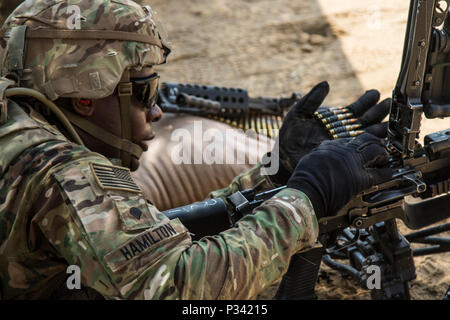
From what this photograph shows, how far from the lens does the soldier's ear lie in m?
2.67

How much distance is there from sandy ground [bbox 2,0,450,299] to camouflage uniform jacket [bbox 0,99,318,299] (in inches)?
162

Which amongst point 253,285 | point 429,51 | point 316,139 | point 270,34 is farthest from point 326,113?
point 270,34

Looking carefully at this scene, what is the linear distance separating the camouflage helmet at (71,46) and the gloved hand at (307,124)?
2.84 feet

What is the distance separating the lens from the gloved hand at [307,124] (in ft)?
9.65

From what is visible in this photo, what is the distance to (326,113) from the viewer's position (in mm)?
3076

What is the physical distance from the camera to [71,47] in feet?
8.39

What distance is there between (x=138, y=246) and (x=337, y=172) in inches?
34.9

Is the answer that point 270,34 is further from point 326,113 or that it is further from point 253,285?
point 253,285

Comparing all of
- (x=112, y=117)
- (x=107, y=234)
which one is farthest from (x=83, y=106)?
(x=107, y=234)

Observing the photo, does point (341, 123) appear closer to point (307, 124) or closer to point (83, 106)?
point (307, 124)

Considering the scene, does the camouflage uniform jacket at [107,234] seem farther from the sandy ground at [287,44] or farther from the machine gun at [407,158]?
the sandy ground at [287,44]

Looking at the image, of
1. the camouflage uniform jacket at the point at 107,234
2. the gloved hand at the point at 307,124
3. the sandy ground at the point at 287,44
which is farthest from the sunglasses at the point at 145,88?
the sandy ground at the point at 287,44

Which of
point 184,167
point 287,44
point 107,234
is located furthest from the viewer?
point 287,44

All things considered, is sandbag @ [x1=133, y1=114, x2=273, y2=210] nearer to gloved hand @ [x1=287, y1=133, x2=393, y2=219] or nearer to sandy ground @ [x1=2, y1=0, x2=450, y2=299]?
gloved hand @ [x1=287, y1=133, x2=393, y2=219]
